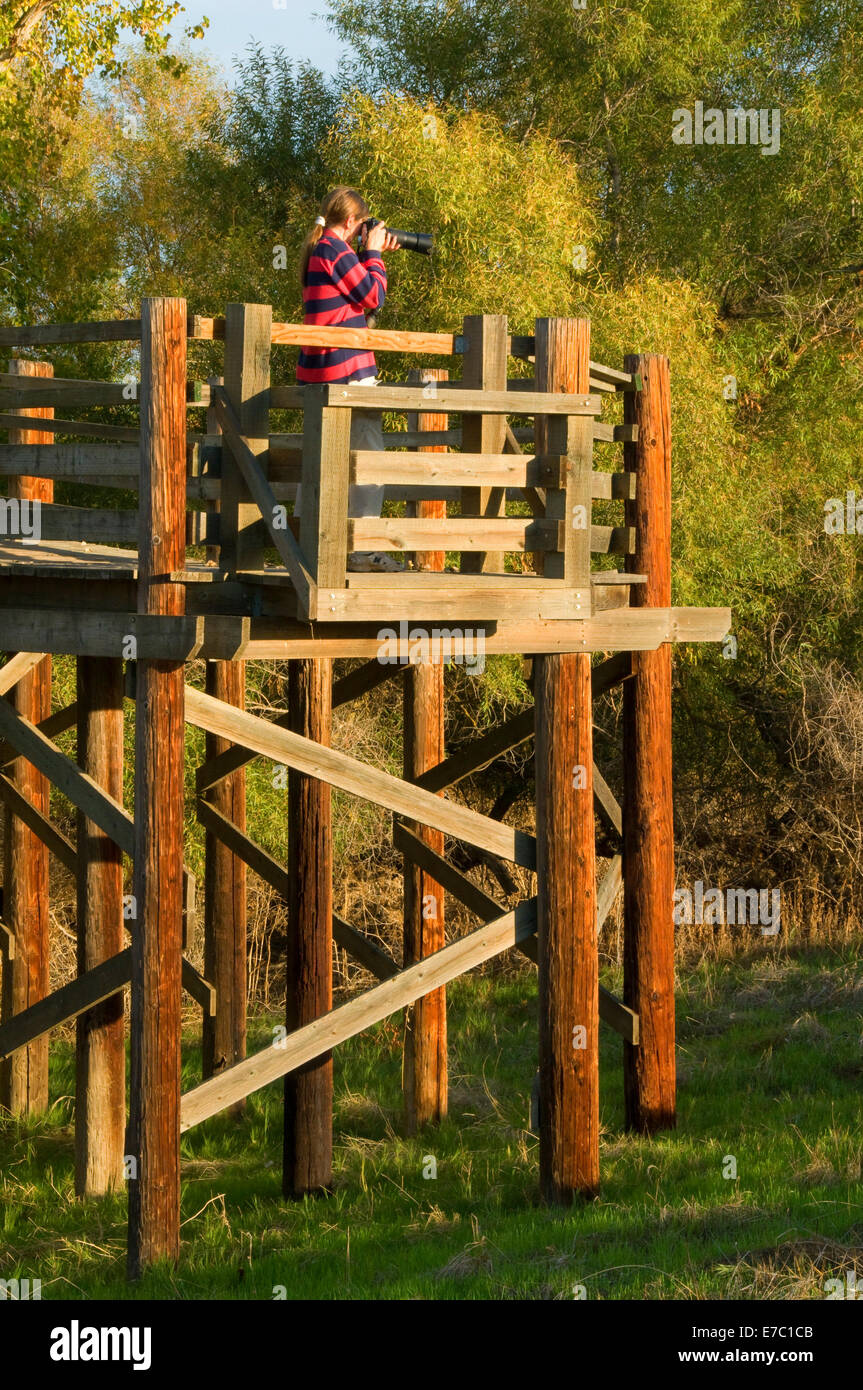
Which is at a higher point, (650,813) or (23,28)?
(23,28)

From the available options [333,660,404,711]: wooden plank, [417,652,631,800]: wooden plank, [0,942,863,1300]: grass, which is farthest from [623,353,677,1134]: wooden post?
[333,660,404,711]: wooden plank

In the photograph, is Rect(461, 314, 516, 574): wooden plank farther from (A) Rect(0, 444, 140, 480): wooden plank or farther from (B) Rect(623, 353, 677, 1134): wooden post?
(A) Rect(0, 444, 140, 480): wooden plank

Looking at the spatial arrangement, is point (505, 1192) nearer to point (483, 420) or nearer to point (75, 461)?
point (483, 420)

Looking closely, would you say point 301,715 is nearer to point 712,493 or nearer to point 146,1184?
point 146,1184

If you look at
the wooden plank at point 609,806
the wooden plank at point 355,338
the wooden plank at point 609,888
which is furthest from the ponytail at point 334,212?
the wooden plank at point 609,888

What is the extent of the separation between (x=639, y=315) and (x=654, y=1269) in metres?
10.6

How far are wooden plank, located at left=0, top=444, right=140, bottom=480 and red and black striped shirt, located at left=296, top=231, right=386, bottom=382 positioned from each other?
0.94 meters

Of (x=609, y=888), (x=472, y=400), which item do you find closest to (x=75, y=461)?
(x=472, y=400)

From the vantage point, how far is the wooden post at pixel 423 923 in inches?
406

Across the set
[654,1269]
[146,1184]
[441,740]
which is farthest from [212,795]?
[654,1269]

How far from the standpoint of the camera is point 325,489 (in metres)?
6.80

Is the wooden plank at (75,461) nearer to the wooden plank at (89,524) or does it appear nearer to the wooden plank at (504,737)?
the wooden plank at (89,524)

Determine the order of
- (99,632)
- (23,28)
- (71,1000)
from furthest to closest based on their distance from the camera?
1. (23,28)
2. (71,1000)
3. (99,632)

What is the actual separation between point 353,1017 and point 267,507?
7.70ft
